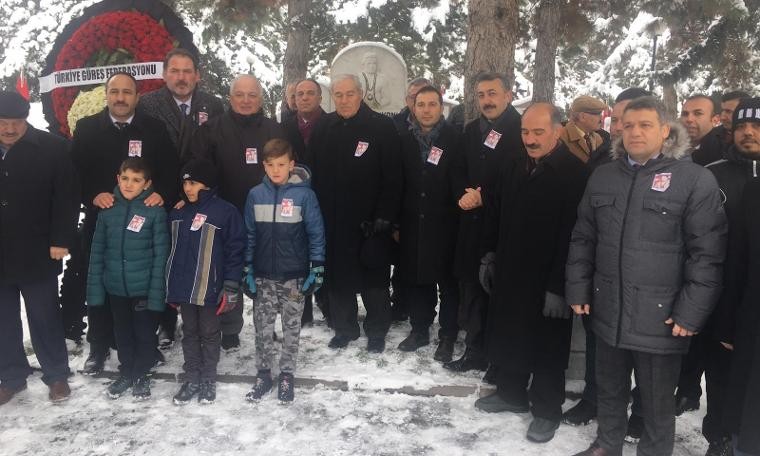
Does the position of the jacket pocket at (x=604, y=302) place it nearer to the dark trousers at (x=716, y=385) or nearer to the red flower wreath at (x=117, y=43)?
the dark trousers at (x=716, y=385)

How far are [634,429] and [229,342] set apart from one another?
9.91ft

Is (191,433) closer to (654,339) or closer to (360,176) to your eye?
(360,176)

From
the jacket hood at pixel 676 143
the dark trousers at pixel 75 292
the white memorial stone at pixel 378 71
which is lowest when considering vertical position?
the dark trousers at pixel 75 292

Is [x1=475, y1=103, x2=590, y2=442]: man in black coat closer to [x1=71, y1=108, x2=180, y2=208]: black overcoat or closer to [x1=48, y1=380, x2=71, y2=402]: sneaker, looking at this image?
[x1=71, y1=108, x2=180, y2=208]: black overcoat

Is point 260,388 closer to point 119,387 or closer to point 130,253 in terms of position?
point 119,387

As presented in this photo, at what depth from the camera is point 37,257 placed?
364cm

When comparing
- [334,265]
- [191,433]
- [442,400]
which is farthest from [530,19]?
[191,433]

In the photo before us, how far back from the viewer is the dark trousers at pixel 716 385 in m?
2.93

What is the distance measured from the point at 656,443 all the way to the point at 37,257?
3.83 meters

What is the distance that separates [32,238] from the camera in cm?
361

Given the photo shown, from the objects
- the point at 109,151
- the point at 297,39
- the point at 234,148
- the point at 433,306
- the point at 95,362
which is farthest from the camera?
the point at 297,39

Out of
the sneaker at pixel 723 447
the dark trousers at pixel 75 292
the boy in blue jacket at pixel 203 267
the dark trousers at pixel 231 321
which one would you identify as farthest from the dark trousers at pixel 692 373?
the dark trousers at pixel 75 292

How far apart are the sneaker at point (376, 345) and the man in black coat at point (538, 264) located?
123 cm

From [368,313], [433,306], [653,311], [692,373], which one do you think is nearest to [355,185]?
[368,313]
